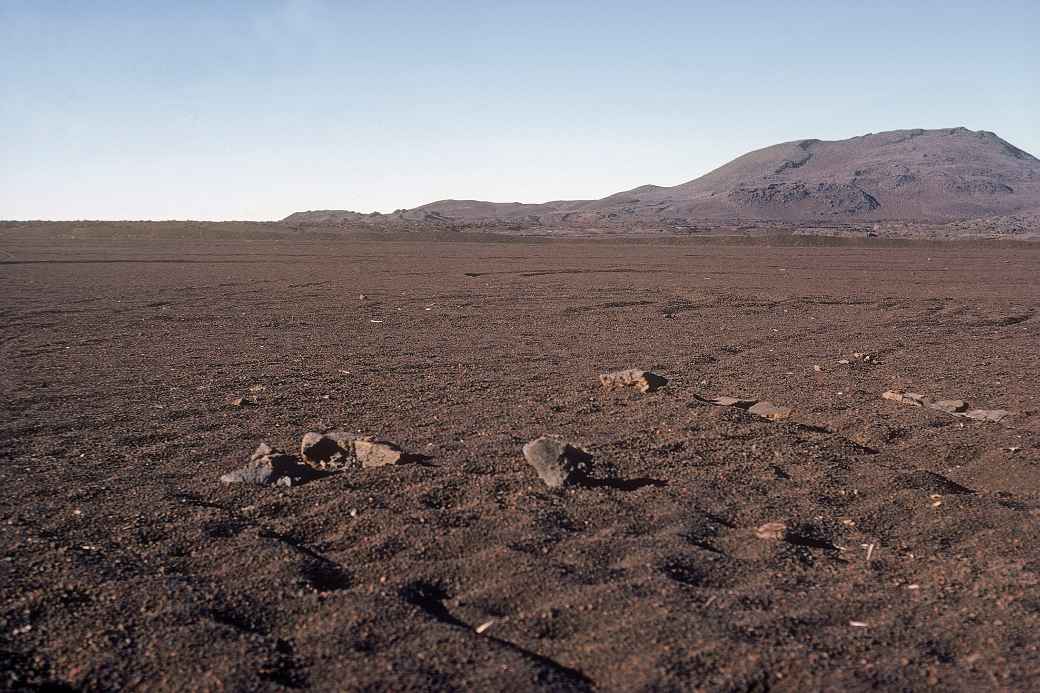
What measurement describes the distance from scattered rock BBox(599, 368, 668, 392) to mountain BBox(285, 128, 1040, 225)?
361ft

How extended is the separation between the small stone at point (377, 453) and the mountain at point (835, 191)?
113m

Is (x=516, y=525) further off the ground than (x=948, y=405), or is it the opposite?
(x=516, y=525)

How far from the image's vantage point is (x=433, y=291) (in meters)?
25.0

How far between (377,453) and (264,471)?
30.9 inches

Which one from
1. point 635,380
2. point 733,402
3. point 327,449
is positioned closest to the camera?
point 327,449

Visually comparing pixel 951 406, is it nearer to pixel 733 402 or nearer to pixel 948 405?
pixel 948 405

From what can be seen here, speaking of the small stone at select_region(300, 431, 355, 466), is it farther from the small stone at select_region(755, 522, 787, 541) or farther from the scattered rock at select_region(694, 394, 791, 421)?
the scattered rock at select_region(694, 394, 791, 421)

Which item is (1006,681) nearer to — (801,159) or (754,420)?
(754,420)

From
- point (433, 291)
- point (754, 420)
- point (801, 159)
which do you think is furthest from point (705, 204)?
point (754, 420)

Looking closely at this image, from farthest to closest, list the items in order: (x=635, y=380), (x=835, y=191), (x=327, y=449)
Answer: (x=835, y=191) → (x=635, y=380) → (x=327, y=449)

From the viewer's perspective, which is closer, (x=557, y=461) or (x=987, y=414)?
(x=557, y=461)

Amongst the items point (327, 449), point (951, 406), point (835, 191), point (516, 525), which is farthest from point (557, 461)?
point (835, 191)

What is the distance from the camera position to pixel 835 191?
149 m

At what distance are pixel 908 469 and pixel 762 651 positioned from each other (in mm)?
3380
